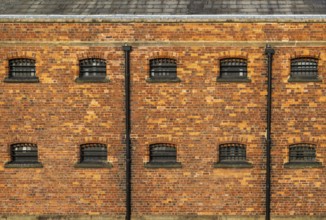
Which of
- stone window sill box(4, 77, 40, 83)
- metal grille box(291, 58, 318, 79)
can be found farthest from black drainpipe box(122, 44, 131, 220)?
metal grille box(291, 58, 318, 79)

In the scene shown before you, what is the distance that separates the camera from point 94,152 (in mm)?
16156

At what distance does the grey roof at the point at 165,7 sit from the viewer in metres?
16.4

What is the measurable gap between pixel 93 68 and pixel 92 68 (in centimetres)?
4

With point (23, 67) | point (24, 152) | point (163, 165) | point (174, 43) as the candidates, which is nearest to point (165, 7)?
point (174, 43)

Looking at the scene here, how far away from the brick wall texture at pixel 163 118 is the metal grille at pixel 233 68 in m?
0.26

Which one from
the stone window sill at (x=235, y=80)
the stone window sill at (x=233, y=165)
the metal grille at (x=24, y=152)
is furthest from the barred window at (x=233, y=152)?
the metal grille at (x=24, y=152)

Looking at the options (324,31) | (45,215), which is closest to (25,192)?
(45,215)

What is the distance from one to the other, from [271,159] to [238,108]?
2195 mm

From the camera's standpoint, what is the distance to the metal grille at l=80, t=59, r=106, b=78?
1595cm

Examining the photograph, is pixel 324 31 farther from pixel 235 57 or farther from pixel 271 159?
pixel 271 159

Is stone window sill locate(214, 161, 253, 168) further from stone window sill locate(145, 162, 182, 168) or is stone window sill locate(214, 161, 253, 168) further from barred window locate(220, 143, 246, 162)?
stone window sill locate(145, 162, 182, 168)

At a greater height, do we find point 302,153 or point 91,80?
point 91,80

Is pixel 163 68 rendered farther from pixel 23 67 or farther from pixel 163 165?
A: pixel 23 67

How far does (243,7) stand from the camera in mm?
16609
